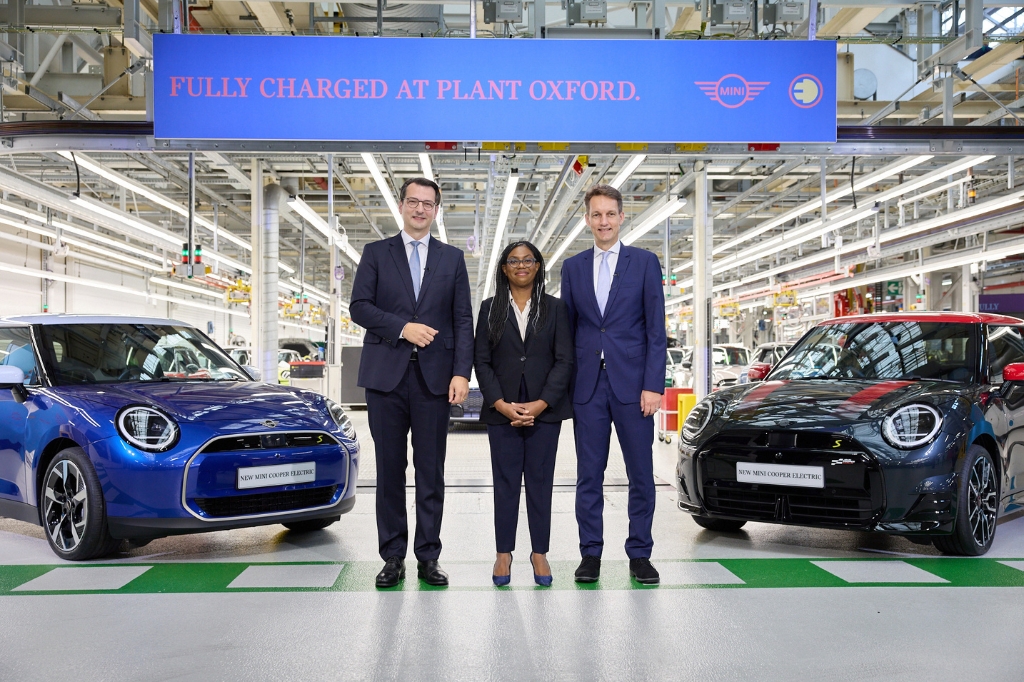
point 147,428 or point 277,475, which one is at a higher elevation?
point 147,428

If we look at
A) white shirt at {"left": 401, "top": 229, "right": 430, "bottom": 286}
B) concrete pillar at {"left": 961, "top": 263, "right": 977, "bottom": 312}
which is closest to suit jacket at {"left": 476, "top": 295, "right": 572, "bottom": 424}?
white shirt at {"left": 401, "top": 229, "right": 430, "bottom": 286}

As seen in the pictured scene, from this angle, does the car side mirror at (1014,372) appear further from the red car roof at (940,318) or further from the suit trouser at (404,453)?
the suit trouser at (404,453)

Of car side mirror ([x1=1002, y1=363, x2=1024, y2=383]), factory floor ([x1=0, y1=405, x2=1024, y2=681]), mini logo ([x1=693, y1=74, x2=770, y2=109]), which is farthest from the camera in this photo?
mini logo ([x1=693, y1=74, x2=770, y2=109])

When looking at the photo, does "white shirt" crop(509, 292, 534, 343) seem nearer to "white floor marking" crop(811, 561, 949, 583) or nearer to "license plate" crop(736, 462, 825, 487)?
"license plate" crop(736, 462, 825, 487)

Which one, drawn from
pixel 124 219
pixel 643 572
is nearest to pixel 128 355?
pixel 643 572

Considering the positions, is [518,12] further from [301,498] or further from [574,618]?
[574,618]

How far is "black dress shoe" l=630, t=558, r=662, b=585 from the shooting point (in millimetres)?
3742

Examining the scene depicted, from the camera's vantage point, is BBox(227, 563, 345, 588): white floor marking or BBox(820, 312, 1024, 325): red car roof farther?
BBox(820, 312, 1024, 325): red car roof

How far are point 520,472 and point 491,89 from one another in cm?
352

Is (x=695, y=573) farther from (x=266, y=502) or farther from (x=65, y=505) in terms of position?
(x=65, y=505)

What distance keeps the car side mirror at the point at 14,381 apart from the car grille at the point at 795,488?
11.2ft

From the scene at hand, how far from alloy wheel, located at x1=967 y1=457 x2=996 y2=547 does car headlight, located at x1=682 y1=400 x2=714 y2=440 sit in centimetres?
125

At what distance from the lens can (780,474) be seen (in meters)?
4.19

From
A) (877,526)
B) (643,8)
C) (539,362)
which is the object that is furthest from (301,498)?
(643,8)
